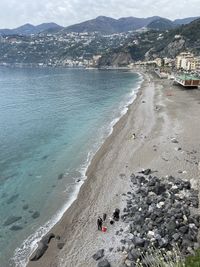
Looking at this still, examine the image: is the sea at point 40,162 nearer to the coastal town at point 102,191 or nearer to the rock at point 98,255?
the coastal town at point 102,191

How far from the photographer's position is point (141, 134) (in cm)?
4078

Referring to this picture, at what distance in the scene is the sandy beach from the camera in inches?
735

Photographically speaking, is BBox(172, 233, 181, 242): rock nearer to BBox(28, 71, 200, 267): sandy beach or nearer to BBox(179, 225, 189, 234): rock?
BBox(179, 225, 189, 234): rock

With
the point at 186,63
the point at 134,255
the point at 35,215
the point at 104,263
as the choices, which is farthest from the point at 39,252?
the point at 186,63

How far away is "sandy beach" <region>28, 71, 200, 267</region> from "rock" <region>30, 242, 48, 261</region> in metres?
0.23

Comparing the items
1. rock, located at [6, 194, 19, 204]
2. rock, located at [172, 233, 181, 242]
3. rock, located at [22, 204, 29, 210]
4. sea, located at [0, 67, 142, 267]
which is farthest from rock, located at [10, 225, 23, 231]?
rock, located at [172, 233, 181, 242]

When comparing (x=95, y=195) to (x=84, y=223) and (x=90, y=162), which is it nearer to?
(x=84, y=223)

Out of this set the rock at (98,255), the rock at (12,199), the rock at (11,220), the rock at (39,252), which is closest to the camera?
the rock at (98,255)

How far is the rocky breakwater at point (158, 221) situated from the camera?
16719 millimetres

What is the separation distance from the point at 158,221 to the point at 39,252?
7.53m

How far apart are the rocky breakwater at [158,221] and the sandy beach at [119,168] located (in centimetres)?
77

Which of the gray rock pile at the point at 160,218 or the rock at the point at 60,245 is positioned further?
the rock at the point at 60,245

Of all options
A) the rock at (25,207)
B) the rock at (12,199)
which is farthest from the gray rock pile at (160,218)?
the rock at (12,199)

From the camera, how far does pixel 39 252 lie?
61.2 ft
